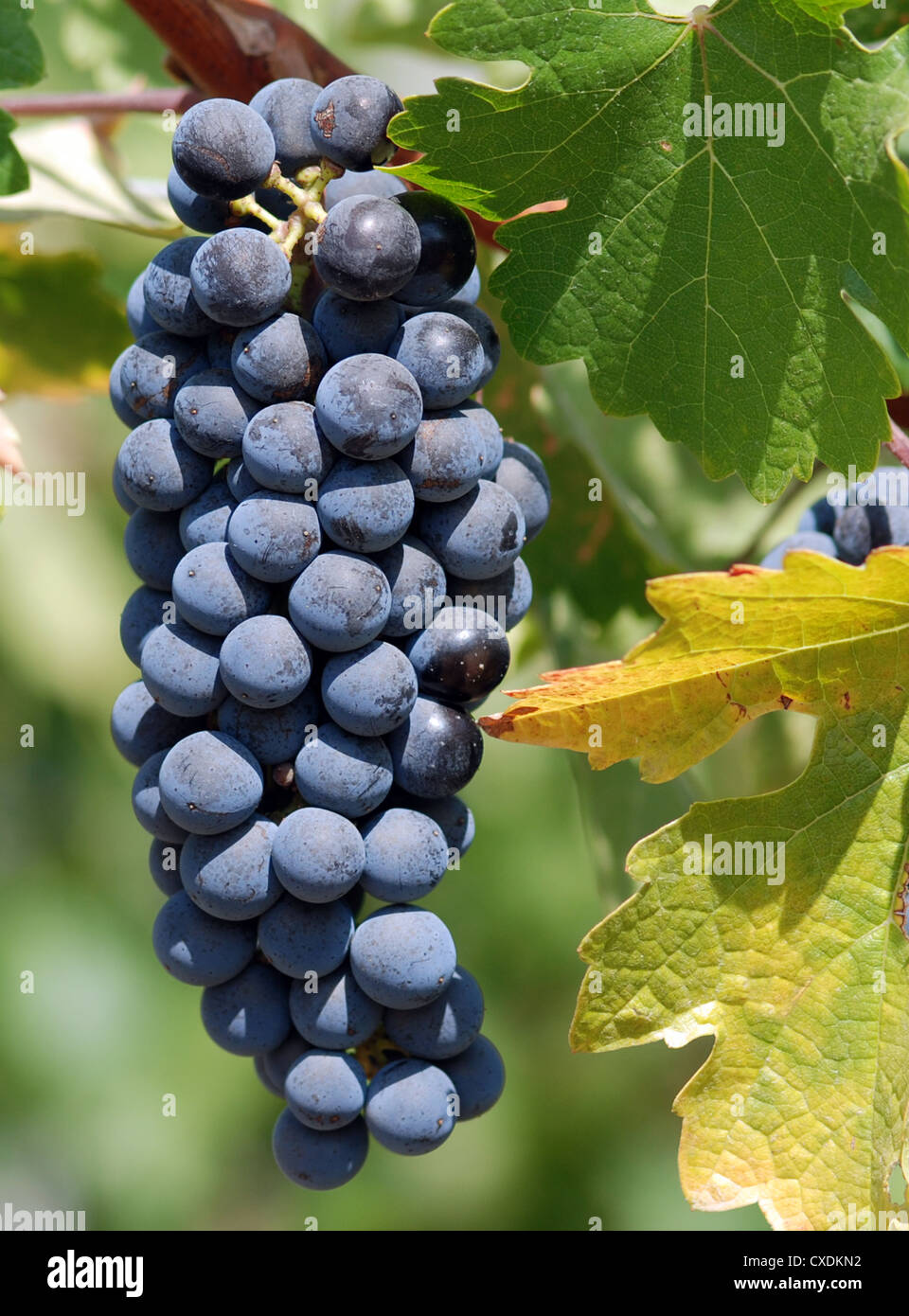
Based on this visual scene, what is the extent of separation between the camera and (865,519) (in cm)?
122

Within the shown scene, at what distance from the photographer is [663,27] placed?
95cm

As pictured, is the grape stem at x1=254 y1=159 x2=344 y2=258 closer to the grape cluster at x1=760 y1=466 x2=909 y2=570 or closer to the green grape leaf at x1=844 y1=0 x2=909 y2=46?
the grape cluster at x1=760 y1=466 x2=909 y2=570

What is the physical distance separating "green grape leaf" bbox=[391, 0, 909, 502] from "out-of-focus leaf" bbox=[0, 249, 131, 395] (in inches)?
29.9

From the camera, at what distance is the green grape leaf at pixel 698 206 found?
0.95m

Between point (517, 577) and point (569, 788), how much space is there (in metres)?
1.39

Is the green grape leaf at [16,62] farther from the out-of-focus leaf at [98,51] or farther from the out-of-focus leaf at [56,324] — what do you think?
the out-of-focus leaf at [98,51]

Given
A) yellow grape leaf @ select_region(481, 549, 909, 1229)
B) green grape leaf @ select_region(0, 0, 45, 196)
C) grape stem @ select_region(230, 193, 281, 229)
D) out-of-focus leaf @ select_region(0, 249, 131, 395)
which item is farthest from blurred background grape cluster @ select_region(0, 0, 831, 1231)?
grape stem @ select_region(230, 193, 281, 229)

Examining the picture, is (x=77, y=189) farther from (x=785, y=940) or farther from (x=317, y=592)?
(x=785, y=940)

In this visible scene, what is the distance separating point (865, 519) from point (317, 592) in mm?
643

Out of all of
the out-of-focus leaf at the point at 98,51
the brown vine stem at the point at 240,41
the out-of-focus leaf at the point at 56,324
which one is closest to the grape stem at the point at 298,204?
the brown vine stem at the point at 240,41

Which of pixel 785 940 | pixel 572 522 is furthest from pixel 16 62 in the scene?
pixel 785 940

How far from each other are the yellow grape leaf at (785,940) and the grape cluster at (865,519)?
24cm
